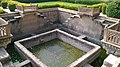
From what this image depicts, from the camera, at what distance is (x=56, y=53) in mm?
10031

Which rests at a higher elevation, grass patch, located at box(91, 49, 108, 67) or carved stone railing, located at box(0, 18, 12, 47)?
carved stone railing, located at box(0, 18, 12, 47)

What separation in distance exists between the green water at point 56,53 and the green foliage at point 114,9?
392cm

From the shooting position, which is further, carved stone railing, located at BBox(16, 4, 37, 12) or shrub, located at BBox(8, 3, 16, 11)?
shrub, located at BBox(8, 3, 16, 11)

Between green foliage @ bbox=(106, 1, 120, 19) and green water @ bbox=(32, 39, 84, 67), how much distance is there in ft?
12.9

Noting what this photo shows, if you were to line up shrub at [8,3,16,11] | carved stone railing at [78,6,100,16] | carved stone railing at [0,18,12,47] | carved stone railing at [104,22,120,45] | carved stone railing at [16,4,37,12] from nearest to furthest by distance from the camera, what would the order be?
carved stone railing at [104,22,120,45] < carved stone railing at [0,18,12,47] < carved stone railing at [78,6,100,16] < carved stone railing at [16,4,37,12] < shrub at [8,3,16,11]

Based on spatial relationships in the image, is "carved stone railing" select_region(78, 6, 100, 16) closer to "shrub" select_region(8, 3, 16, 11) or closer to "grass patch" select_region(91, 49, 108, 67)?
"grass patch" select_region(91, 49, 108, 67)

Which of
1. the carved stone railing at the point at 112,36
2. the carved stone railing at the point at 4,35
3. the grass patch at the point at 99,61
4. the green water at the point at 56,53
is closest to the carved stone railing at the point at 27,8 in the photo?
the green water at the point at 56,53

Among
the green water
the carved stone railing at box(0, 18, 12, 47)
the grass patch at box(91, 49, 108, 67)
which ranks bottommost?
the grass patch at box(91, 49, 108, 67)

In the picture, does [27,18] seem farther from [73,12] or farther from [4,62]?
[4,62]

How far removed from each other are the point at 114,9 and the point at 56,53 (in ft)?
18.2

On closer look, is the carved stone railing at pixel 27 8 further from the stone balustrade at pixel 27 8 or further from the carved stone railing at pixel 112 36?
the carved stone railing at pixel 112 36

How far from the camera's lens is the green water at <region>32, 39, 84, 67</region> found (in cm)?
905

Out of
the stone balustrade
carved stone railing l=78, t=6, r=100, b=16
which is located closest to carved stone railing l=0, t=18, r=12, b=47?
the stone balustrade

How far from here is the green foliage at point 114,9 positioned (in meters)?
10.7
